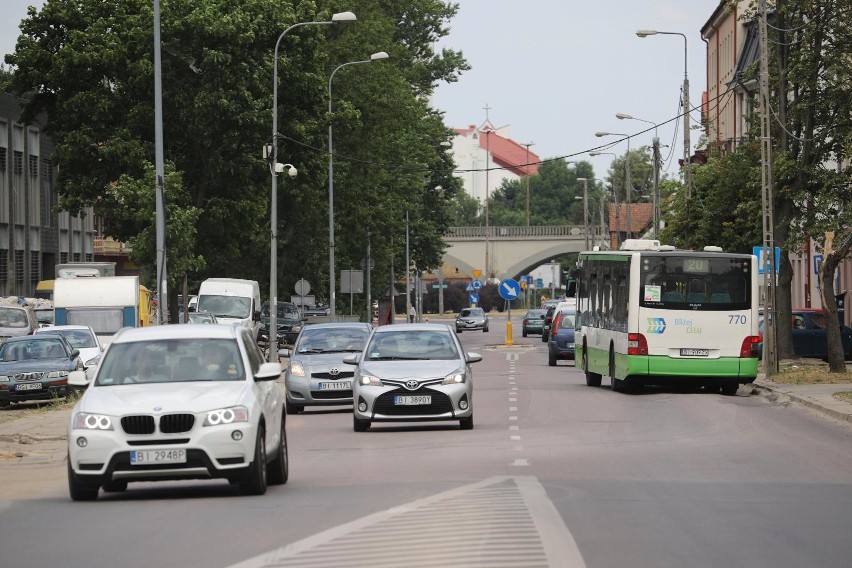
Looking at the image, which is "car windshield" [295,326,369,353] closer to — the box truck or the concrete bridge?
the box truck

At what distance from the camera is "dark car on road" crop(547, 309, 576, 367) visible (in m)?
49.2

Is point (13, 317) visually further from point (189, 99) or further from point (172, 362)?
point (172, 362)

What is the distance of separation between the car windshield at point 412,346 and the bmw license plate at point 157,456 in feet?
30.1

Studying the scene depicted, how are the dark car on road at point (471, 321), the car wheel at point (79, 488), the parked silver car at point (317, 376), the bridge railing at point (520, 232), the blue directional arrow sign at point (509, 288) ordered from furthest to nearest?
the bridge railing at point (520, 232)
the dark car on road at point (471, 321)
the blue directional arrow sign at point (509, 288)
the parked silver car at point (317, 376)
the car wheel at point (79, 488)

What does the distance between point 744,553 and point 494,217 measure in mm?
179207

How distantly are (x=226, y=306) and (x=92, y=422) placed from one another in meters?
44.0

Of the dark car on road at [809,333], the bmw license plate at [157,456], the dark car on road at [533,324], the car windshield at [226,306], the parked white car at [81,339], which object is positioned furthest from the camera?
the dark car on road at [533,324]

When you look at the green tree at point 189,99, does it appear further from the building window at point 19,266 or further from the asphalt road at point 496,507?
the asphalt road at point 496,507

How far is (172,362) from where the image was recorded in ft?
49.4

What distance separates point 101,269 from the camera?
5869cm

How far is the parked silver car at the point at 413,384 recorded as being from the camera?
22188mm

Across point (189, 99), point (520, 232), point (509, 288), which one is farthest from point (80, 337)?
point (520, 232)

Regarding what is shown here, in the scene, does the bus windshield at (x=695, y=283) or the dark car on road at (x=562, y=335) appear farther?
the dark car on road at (x=562, y=335)

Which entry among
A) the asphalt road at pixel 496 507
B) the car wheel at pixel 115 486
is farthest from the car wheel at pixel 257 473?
the car wheel at pixel 115 486
